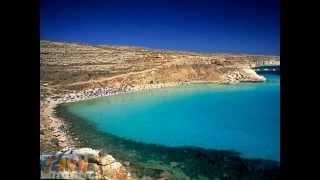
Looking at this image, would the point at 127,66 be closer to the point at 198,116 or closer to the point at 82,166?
the point at 198,116

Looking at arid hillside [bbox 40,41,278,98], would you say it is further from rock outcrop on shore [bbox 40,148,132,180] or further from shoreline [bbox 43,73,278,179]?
rock outcrop on shore [bbox 40,148,132,180]

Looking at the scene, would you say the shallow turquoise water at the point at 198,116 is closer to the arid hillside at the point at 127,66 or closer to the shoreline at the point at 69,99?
the shoreline at the point at 69,99

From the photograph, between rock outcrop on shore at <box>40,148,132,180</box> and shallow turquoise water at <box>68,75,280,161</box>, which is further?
shallow turquoise water at <box>68,75,280,161</box>

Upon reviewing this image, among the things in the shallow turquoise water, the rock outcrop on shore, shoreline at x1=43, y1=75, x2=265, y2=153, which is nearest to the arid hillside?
shoreline at x1=43, y1=75, x2=265, y2=153

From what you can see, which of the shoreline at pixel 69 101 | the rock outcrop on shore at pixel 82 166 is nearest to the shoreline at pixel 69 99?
the shoreline at pixel 69 101

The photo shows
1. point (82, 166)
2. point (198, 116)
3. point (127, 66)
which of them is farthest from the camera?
point (127, 66)

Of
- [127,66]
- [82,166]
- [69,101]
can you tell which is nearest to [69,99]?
[69,101]

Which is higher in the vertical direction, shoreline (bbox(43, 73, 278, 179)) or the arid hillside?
the arid hillside
